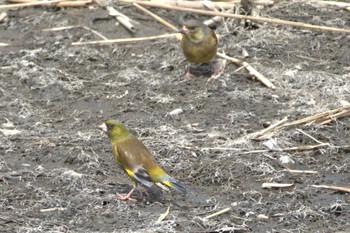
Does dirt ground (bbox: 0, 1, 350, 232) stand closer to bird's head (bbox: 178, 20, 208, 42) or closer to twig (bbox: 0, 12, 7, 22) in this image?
twig (bbox: 0, 12, 7, 22)

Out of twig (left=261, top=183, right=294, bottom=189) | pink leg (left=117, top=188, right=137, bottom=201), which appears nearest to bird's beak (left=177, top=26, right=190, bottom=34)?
twig (left=261, top=183, right=294, bottom=189)

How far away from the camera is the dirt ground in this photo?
7.20 meters

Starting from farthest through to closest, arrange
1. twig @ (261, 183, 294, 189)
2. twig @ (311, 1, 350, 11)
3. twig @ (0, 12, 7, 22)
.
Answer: twig @ (0, 12, 7, 22) → twig @ (311, 1, 350, 11) → twig @ (261, 183, 294, 189)

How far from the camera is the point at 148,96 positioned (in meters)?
9.73

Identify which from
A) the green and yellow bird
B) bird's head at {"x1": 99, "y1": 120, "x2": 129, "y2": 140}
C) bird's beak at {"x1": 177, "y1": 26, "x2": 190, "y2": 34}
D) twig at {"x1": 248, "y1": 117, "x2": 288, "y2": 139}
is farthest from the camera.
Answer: bird's beak at {"x1": 177, "y1": 26, "x2": 190, "y2": 34}

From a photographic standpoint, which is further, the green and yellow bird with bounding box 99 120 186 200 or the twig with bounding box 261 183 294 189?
the twig with bounding box 261 183 294 189

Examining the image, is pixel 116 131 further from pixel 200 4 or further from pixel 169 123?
pixel 200 4

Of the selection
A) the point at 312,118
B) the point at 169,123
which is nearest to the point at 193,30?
the point at 169,123

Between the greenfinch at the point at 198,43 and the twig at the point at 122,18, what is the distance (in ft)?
3.92

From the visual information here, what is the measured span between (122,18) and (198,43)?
1.74 metres

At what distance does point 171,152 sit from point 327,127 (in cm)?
158

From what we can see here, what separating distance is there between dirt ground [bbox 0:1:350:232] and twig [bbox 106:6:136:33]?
0.08 m

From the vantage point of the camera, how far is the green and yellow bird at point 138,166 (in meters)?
7.31

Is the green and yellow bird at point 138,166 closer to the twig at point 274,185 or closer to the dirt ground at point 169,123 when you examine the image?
the dirt ground at point 169,123
